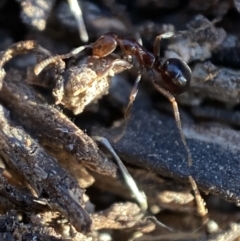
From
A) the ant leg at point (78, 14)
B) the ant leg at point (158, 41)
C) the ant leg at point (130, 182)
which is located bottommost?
the ant leg at point (130, 182)

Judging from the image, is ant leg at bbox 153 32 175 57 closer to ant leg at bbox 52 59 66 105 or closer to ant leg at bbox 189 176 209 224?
ant leg at bbox 52 59 66 105

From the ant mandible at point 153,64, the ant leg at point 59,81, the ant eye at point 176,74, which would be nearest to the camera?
the ant leg at point 59,81

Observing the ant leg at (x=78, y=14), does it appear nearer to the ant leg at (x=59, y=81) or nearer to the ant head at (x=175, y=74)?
the ant leg at (x=59, y=81)

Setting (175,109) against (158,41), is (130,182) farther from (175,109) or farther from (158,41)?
(158,41)

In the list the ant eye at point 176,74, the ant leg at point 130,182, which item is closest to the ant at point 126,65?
the ant eye at point 176,74

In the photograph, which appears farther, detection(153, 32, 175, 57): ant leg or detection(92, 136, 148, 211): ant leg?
detection(153, 32, 175, 57): ant leg

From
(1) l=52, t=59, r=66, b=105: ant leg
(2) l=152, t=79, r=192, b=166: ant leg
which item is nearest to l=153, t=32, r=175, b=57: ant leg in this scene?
(2) l=152, t=79, r=192, b=166: ant leg

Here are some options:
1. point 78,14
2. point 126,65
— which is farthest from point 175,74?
point 78,14

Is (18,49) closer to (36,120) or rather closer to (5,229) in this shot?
(36,120)
